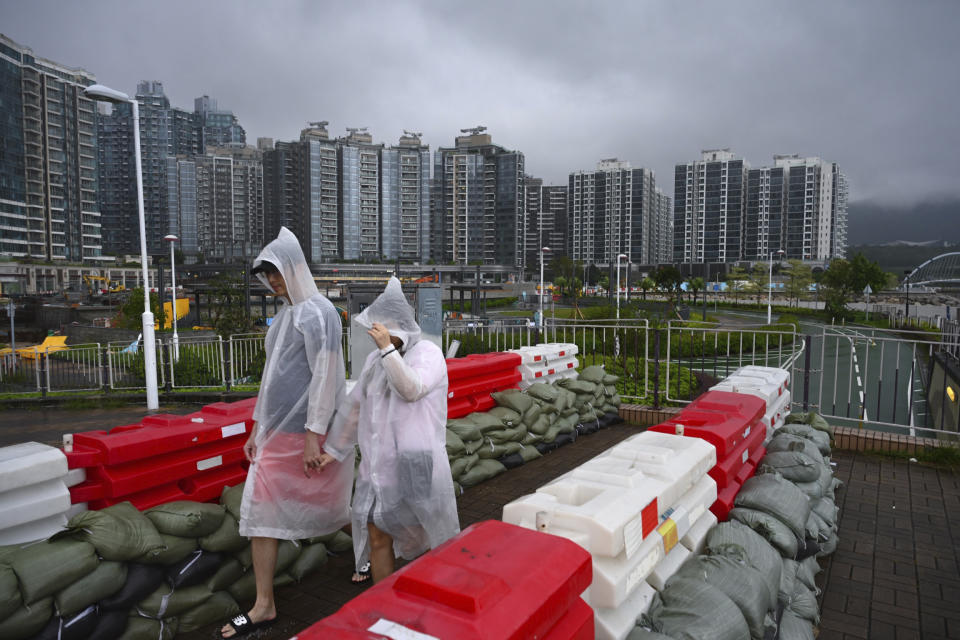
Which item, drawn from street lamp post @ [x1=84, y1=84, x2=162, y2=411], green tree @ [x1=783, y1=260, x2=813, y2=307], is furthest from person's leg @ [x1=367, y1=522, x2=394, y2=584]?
green tree @ [x1=783, y1=260, x2=813, y2=307]

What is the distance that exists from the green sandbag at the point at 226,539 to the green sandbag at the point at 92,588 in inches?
15.8

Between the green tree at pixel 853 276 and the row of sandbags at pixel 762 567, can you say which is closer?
the row of sandbags at pixel 762 567

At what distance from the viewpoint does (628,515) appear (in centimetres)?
228

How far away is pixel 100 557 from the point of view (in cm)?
259

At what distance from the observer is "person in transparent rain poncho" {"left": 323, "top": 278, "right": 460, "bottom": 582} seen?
110 inches

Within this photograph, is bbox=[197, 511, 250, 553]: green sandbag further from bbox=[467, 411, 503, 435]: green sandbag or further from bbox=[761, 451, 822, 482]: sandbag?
bbox=[761, 451, 822, 482]: sandbag

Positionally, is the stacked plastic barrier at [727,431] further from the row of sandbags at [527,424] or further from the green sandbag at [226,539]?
the green sandbag at [226,539]

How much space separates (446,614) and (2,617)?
1904 mm

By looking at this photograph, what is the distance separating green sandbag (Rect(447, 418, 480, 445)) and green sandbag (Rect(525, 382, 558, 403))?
1.26 meters

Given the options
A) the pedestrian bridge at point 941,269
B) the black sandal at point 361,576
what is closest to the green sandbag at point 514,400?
the black sandal at point 361,576

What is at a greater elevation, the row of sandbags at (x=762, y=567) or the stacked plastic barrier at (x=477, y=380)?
the stacked plastic barrier at (x=477, y=380)

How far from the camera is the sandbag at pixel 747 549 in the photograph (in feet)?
9.11

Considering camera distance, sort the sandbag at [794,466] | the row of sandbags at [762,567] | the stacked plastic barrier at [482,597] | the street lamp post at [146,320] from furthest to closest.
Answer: the street lamp post at [146,320]
the sandbag at [794,466]
the row of sandbags at [762,567]
the stacked plastic barrier at [482,597]

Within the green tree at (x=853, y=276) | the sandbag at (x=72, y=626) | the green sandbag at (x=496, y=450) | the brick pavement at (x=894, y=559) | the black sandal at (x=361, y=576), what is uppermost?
the green tree at (x=853, y=276)
